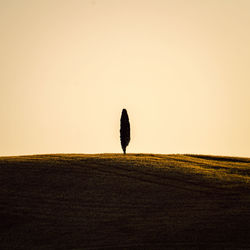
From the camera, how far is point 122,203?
37.6 metres

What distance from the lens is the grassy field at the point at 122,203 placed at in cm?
2952

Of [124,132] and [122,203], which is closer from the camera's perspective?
[122,203]

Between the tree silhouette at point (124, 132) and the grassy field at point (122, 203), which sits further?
the tree silhouette at point (124, 132)

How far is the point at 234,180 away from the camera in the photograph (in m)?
44.9

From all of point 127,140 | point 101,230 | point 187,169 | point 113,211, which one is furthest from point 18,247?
point 127,140

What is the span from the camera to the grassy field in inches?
1162

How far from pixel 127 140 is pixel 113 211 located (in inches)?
862

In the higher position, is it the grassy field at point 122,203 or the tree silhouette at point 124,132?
the tree silhouette at point 124,132

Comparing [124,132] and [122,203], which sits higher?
[124,132]

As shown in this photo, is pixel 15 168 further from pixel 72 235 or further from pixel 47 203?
pixel 72 235

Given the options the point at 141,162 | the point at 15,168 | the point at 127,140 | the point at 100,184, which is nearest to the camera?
the point at 100,184

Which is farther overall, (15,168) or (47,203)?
(15,168)

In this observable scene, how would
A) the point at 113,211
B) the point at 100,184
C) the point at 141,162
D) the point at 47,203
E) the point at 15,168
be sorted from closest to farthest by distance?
the point at 113,211 → the point at 47,203 → the point at 100,184 → the point at 15,168 → the point at 141,162

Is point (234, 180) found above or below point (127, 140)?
below
